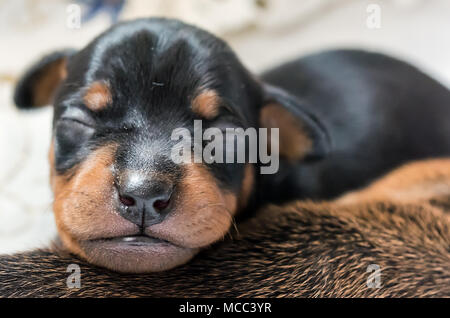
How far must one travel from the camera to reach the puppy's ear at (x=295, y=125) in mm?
2377

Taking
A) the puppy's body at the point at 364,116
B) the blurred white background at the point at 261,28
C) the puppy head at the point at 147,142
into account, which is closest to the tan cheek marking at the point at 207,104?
the puppy head at the point at 147,142

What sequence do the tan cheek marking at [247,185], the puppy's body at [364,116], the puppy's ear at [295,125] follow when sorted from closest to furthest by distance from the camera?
the tan cheek marking at [247,185] → the puppy's ear at [295,125] → the puppy's body at [364,116]

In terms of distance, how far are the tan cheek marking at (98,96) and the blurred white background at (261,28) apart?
1415 millimetres

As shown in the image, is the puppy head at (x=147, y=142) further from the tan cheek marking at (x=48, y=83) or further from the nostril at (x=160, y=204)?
the tan cheek marking at (x=48, y=83)

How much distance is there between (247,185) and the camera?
7.47 feet

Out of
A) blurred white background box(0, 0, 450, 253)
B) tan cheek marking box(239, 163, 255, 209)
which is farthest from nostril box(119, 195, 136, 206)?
blurred white background box(0, 0, 450, 253)

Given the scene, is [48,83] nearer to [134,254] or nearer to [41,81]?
[41,81]

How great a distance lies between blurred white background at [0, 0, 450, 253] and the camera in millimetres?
3943

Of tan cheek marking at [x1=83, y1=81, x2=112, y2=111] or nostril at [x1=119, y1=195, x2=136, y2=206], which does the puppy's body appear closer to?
tan cheek marking at [x1=83, y1=81, x2=112, y2=111]

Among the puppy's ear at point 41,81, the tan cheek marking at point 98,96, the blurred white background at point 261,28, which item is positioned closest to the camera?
the tan cheek marking at point 98,96

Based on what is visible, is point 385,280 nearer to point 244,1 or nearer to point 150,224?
point 150,224

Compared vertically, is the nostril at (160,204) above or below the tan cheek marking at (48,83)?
below

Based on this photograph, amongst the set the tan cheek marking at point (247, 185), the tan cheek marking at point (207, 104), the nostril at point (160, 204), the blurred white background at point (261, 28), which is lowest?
the nostril at point (160, 204)
